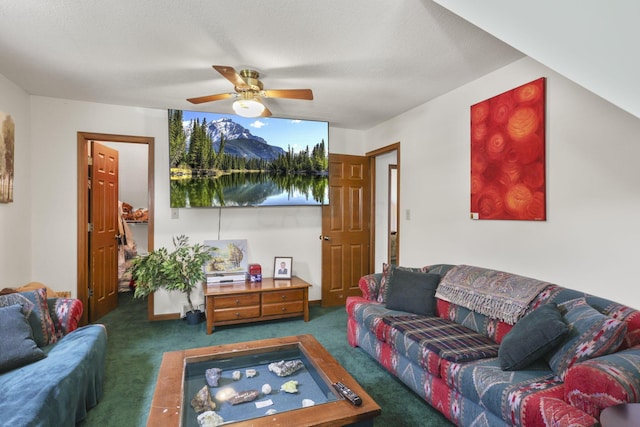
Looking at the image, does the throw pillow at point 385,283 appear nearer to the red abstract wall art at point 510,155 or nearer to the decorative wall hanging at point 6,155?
the red abstract wall art at point 510,155

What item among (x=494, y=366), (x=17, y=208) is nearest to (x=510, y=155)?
(x=494, y=366)

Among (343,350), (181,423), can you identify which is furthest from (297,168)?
(181,423)

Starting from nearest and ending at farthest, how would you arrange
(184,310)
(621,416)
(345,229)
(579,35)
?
1. (621,416)
2. (579,35)
3. (184,310)
4. (345,229)

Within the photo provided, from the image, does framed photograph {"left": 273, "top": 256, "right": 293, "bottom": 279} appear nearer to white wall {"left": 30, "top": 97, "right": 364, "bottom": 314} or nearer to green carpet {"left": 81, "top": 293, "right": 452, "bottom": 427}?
white wall {"left": 30, "top": 97, "right": 364, "bottom": 314}

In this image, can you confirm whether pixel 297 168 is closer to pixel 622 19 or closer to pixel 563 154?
pixel 563 154

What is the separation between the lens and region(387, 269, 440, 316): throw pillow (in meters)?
2.69

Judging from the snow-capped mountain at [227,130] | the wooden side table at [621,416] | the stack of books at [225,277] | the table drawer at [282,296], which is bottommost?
the table drawer at [282,296]

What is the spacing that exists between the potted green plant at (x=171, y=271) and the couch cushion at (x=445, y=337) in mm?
2181

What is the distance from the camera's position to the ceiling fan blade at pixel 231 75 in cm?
216

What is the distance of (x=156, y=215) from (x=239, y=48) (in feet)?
7.60

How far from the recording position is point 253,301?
3.58 metres

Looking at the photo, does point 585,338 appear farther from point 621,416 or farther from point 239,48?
point 239,48

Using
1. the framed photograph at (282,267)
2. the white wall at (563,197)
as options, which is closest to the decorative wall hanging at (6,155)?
the framed photograph at (282,267)

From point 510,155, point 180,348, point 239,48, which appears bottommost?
point 180,348
